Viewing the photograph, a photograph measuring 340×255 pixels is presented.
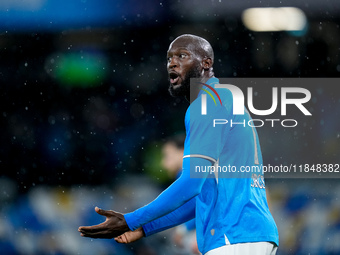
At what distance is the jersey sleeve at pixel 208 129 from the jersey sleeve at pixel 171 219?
47 centimetres

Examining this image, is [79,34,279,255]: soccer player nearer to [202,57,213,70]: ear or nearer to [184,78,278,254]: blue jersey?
[184,78,278,254]: blue jersey

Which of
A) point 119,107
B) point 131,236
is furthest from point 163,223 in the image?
point 119,107

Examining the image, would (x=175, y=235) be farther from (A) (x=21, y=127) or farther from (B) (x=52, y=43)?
(B) (x=52, y=43)

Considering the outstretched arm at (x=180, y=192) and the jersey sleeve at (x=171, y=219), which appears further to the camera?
the jersey sleeve at (x=171, y=219)

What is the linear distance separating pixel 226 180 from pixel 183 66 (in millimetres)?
610

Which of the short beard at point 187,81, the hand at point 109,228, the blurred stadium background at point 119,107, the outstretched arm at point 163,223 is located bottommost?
the hand at point 109,228

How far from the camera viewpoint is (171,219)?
2803 mm

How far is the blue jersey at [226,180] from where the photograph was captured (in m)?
2.39

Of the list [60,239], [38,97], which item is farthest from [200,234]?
[38,97]

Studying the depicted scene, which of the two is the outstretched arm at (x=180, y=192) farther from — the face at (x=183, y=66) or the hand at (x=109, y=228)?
the face at (x=183, y=66)

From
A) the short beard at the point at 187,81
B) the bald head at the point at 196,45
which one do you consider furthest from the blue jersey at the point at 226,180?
the bald head at the point at 196,45

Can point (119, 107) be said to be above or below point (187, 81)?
above

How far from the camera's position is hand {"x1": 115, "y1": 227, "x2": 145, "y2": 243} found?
2.74 metres

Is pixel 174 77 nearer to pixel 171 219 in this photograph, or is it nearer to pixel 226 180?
pixel 226 180
